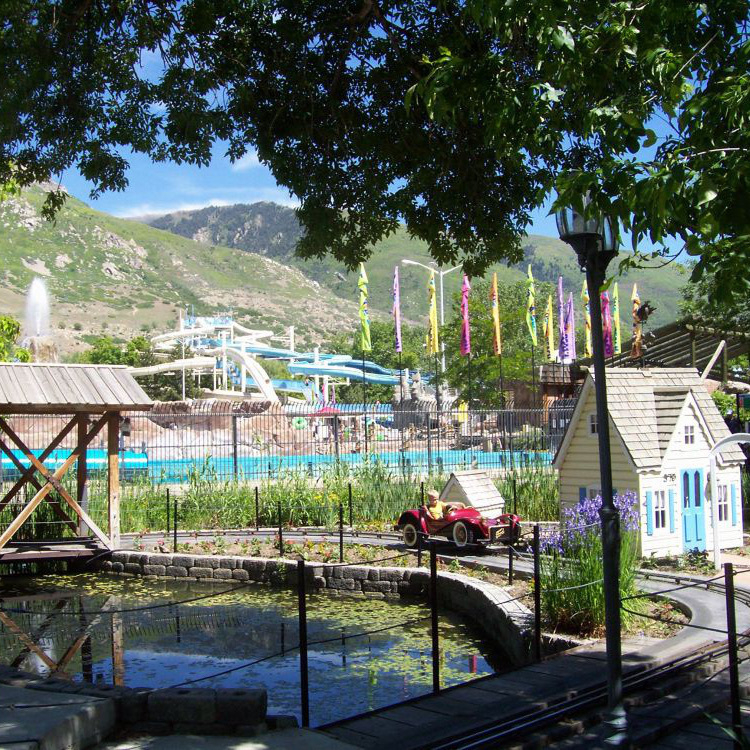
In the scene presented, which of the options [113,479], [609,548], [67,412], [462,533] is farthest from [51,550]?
[609,548]

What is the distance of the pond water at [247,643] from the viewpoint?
9922 mm

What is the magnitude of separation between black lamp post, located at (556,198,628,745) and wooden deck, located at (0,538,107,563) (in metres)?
12.0

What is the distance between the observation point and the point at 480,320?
5356 cm

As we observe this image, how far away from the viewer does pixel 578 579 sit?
10.0 meters

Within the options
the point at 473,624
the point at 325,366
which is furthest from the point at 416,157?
the point at 325,366

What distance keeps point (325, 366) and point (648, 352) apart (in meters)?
59.4

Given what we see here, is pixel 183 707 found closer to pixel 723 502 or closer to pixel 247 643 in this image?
pixel 247 643

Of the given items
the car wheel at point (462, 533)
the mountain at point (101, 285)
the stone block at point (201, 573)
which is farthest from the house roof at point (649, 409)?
the mountain at point (101, 285)

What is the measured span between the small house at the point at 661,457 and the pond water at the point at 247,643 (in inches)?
126

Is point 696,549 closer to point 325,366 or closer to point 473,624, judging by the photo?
point 473,624

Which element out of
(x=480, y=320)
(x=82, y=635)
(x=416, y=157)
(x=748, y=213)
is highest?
(x=480, y=320)

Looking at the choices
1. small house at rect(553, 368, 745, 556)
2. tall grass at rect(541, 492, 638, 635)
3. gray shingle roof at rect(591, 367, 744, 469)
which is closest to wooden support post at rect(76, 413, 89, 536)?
small house at rect(553, 368, 745, 556)

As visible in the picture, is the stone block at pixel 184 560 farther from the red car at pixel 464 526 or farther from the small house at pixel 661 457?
the small house at pixel 661 457

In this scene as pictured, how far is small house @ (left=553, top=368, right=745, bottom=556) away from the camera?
13547mm
